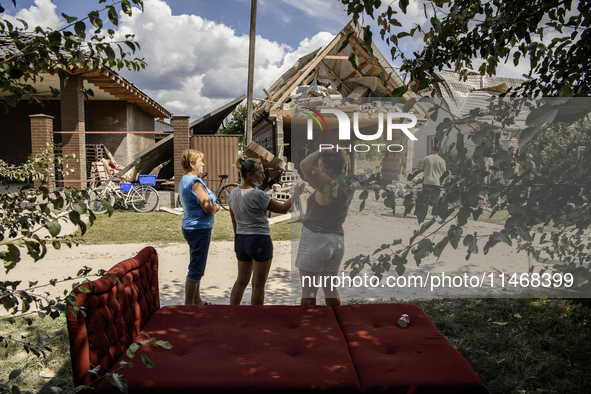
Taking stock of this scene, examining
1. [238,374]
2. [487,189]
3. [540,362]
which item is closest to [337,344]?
[238,374]

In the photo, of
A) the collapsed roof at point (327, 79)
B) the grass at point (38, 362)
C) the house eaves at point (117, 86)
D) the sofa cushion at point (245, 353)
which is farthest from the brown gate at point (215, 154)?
the sofa cushion at point (245, 353)

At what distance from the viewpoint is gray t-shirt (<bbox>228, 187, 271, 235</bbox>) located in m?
4.13

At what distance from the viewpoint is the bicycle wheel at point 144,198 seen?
12.0 metres

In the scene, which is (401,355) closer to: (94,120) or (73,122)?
Result: (73,122)

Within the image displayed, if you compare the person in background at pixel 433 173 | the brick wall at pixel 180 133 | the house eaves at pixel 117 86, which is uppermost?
the house eaves at pixel 117 86

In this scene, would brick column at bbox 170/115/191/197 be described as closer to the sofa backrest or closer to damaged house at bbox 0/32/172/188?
damaged house at bbox 0/32/172/188

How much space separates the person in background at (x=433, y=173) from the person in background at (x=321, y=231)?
981mm

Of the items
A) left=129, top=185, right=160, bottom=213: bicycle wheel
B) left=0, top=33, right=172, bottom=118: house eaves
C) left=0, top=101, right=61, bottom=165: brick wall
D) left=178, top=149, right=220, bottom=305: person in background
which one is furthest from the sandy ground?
left=0, top=101, right=61, bottom=165: brick wall

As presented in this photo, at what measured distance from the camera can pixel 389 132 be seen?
120 inches

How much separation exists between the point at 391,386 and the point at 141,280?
188 cm

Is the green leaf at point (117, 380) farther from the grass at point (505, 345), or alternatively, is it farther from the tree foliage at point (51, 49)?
the grass at point (505, 345)

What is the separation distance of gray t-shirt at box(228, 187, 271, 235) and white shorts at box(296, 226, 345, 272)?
54 cm

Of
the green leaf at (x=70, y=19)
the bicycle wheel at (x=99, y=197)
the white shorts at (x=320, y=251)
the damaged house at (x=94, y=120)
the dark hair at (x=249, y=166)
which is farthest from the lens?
the damaged house at (x=94, y=120)

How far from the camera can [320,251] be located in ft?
11.9
